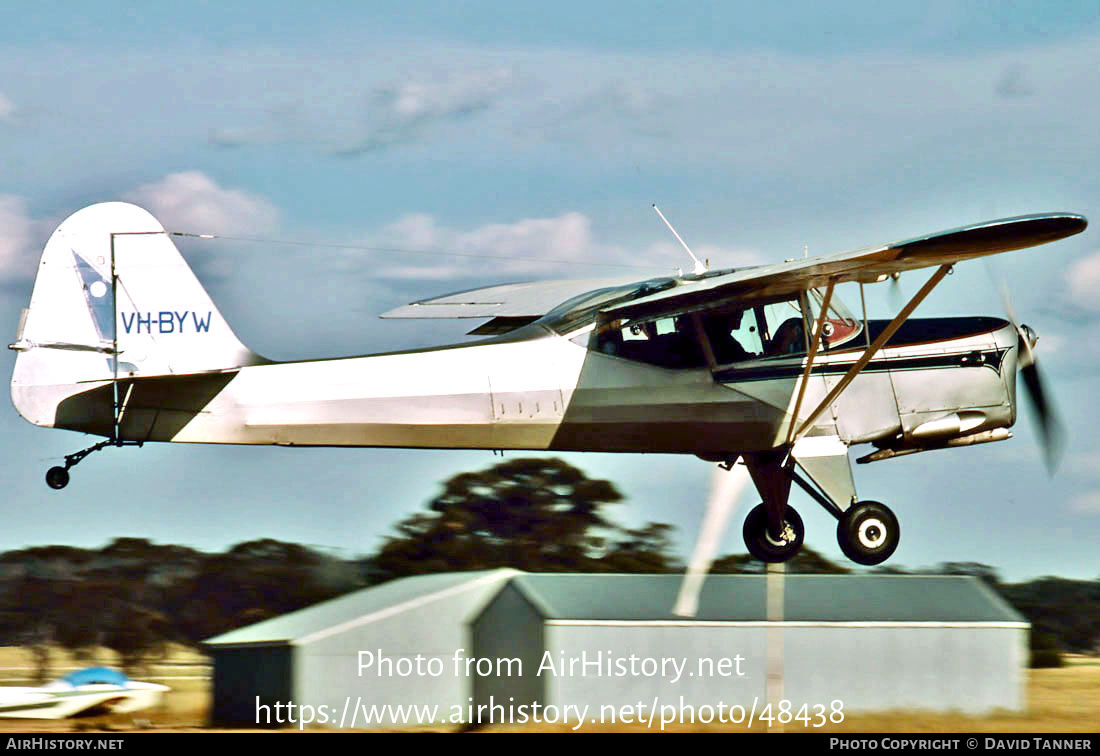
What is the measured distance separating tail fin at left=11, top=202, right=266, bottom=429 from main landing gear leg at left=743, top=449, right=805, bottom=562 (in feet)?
13.5

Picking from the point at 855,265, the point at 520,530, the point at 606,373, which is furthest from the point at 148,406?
the point at 520,530

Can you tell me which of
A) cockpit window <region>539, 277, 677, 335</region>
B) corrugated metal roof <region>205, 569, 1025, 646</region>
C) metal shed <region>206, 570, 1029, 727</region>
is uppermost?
cockpit window <region>539, 277, 677, 335</region>

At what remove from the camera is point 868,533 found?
Result: 11.4 m

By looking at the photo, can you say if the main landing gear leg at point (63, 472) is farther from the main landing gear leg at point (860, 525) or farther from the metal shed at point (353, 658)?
the main landing gear leg at point (860, 525)

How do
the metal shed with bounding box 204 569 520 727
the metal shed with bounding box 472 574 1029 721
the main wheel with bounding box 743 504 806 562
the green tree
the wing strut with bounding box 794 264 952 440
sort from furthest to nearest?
the green tree → the metal shed with bounding box 204 569 520 727 → the metal shed with bounding box 472 574 1029 721 → the main wheel with bounding box 743 504 806 562 → the wing strut with bounding box 794 264 952 440

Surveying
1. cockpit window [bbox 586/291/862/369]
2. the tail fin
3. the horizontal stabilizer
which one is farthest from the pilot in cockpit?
the tail fin

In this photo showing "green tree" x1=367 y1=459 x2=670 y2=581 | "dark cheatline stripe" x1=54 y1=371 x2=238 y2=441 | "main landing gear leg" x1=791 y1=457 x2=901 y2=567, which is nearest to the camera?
"dark cheatline stripe" x1=54 y1=371 x2=238 y2=441

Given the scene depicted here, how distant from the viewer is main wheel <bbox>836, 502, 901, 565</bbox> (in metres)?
11.4

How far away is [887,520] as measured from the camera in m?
11.5

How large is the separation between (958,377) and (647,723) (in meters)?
3.90

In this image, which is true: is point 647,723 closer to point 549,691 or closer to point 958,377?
point 549,691

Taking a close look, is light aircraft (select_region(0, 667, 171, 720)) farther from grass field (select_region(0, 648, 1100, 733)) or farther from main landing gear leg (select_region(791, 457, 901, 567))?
main landing gear leg (select_region(791, 457, 901, 567))

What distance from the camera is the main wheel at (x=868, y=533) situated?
37.5 ft
